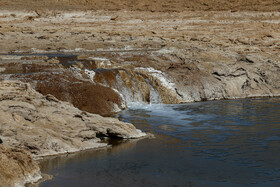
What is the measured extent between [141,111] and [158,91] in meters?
3.59

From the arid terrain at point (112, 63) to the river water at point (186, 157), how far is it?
0.90 metres

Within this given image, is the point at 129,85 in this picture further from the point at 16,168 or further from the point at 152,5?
the point at 152,5

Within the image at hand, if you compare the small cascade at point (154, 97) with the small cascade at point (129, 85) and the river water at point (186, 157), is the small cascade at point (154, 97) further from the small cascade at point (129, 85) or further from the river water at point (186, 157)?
the river water at point (186, 157)

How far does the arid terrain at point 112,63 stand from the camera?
1377 cm

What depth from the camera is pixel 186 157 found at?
12.8 m

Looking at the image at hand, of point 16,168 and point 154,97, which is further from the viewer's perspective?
point 154,97

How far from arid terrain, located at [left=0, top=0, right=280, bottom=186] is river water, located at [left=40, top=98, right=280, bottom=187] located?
2.95 feet

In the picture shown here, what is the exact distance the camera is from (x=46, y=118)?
13875mm

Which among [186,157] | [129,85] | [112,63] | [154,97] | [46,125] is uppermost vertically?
[112,63]

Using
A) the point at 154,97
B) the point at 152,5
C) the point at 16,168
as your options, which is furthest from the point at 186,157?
the point at 152,5

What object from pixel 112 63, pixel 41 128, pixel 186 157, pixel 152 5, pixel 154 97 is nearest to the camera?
pixel 186 157

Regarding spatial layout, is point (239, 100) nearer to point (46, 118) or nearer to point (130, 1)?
point (46, 118)

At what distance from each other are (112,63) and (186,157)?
14.0m

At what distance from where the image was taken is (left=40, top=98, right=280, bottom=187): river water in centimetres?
1068
